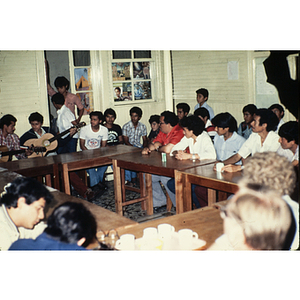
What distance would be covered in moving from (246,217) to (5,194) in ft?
5.81

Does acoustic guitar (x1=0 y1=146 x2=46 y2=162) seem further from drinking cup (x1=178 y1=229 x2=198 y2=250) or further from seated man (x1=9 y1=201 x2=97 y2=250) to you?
drinking cup (x1=178 y1=229 x2=198 y2=250)

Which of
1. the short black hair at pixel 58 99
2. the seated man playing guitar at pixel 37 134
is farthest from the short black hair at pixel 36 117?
the short black hair at pixel 58 99

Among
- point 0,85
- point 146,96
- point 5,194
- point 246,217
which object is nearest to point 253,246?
point 246,217

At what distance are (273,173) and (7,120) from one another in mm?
2774

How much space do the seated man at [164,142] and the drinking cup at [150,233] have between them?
194 cm

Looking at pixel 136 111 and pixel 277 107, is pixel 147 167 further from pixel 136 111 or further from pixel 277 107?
pixel 277 107

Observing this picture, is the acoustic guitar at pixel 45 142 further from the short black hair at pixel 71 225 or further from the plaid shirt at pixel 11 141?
the short black hair at pixel 71 225

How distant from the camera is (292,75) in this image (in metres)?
2.76

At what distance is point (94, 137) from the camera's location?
5.42 m

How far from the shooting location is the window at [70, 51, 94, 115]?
555cm

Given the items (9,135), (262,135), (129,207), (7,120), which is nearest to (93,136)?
(129,207)

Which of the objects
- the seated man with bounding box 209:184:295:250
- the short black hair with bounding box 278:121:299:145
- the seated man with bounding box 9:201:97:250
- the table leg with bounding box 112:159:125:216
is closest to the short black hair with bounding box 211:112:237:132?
the short black hair with bounding box 278:121:299:145

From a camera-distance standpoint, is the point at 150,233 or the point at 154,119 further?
the point at 154,119

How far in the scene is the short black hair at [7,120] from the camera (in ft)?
13.6
